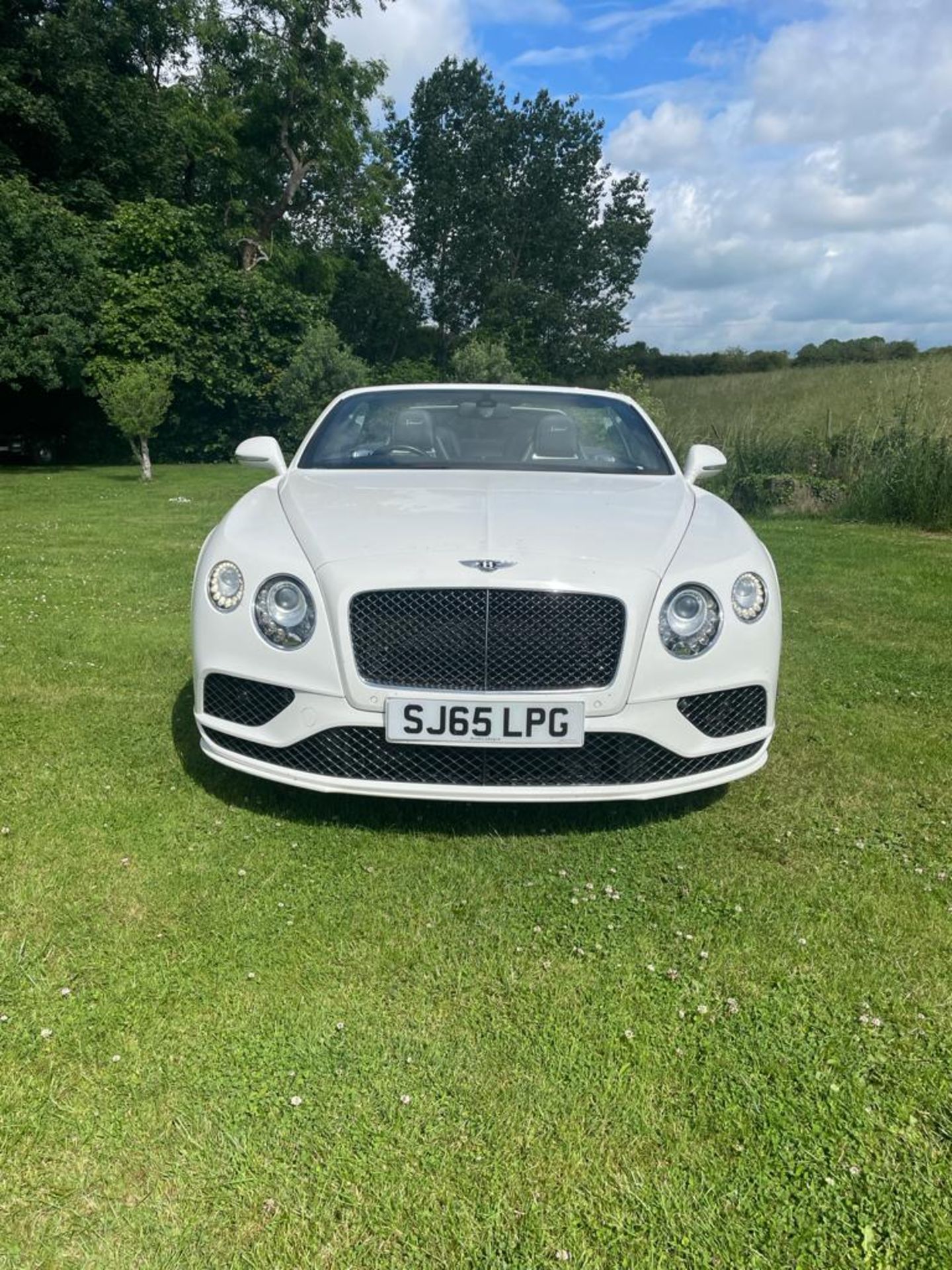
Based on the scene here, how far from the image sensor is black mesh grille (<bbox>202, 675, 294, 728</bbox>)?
8.43ft

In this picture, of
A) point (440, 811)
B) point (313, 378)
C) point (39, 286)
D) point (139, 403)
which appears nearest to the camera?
point (440, 811)

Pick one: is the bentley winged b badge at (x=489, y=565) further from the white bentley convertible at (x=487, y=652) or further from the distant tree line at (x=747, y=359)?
the distant tree line at (x=747, y=359)

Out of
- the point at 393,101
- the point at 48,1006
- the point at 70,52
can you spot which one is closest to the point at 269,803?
the point at 48,1006

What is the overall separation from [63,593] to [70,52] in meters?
20.4

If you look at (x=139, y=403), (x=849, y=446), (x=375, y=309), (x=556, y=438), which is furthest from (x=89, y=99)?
(x=556, y=438)

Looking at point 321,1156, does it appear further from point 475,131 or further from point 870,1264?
point 475,131

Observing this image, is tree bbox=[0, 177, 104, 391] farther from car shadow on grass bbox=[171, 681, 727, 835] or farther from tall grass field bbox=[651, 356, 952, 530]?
car shadow on grass bbox=[171, 681, 727, 835]

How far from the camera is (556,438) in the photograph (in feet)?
12.8

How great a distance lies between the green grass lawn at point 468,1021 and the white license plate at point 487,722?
42 centimetres

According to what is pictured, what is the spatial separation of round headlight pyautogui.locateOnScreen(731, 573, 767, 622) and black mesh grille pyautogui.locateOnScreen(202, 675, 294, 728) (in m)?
1.39

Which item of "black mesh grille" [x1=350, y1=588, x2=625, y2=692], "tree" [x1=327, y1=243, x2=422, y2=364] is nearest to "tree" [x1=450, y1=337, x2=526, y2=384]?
"tree" [x1=327, y1=243, x2=422, y2=364]

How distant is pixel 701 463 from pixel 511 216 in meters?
39.9

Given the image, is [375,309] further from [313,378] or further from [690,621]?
[690,621]

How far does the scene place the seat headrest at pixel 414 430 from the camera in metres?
3.87
